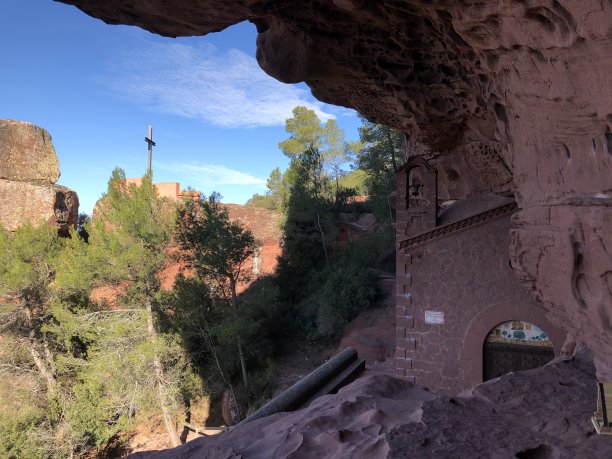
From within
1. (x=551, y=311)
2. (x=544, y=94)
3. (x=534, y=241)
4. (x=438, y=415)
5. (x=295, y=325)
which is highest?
(x=544, y=94)

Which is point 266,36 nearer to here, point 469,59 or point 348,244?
point 469,59

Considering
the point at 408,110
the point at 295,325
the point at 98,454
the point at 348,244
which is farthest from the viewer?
the point at 348,244

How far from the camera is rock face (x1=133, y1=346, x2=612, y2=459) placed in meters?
2.11

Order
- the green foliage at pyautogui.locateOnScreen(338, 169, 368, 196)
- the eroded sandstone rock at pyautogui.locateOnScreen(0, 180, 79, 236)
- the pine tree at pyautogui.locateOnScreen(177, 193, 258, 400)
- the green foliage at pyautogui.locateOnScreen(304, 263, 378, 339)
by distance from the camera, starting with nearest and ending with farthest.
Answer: the pine tree at pyautogui.locateOnScreen(177, 193, 258, 400) < the eroded sandstone rock at pyautogui.locateOnScreen(0, 180, 79, 236) < the green foliage at pyautogui.locateOnScreen(304, 263, 378, 339) < the green foliage at pyautogui.locateOnScreen(338, 169, 368, 196)

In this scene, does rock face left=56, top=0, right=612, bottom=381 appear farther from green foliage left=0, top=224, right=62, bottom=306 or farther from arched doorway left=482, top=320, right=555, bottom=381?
green foliage left=0, top=224, right=62, bottom=306

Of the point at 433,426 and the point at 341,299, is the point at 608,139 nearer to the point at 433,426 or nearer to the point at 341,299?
the point at 433,426

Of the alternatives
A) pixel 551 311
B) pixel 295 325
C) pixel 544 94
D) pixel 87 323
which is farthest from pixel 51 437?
pixel 544 94

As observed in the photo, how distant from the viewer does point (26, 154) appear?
18.2m

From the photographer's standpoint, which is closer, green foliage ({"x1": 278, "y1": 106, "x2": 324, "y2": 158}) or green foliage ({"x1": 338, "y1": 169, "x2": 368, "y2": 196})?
green foliage ({"x1": 278, "y1": 106, "x2": 324, "y2": 158})

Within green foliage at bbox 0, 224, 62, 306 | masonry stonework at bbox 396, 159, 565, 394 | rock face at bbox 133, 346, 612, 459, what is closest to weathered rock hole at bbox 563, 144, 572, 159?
rock face at bbox 133, 346, 612, 459

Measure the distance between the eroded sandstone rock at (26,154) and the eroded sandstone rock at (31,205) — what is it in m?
Result: 0.78

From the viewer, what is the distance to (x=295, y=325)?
19359mm

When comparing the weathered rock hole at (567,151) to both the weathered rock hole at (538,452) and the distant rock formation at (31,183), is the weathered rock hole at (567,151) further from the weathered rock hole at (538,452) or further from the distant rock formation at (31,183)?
the distant rock formation at (31,183)

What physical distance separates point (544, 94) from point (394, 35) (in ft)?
8.88
